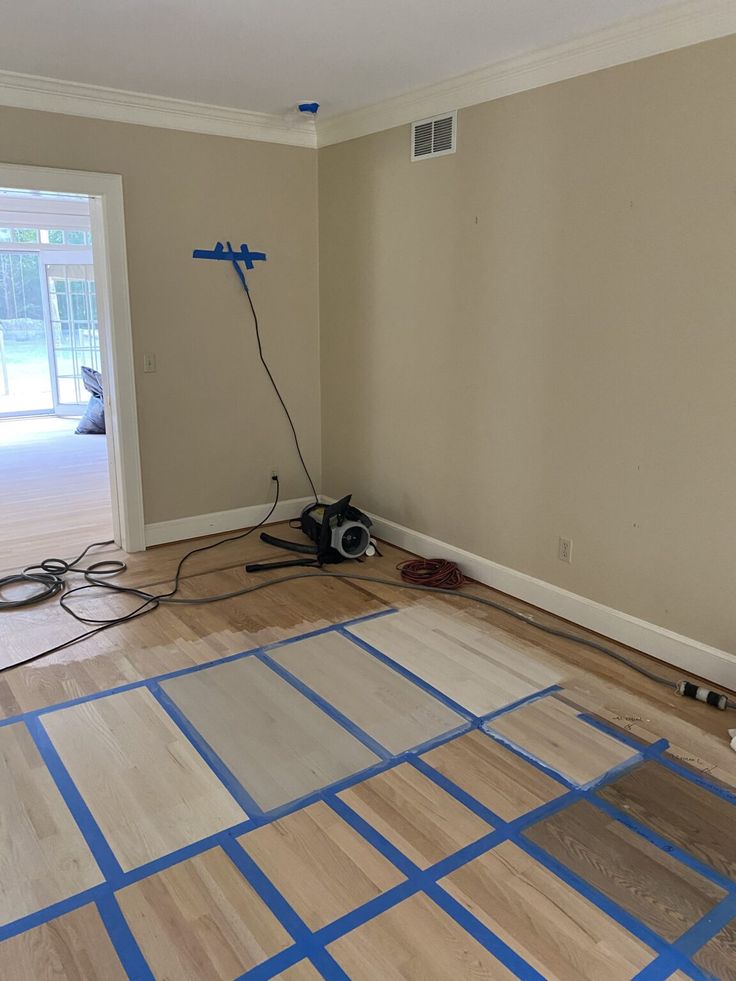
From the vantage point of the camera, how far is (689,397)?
3.01 meters

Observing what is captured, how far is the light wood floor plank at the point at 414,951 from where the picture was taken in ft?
5.78

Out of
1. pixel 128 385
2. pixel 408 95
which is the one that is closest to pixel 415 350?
pixel 408 95

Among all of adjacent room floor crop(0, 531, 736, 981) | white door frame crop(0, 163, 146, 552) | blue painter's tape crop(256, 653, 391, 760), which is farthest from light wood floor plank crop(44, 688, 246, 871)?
white door frame crop(0, 163, 146, 552)

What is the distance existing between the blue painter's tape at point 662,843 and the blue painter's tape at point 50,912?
1.48 metres

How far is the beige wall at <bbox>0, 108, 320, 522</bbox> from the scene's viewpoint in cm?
423

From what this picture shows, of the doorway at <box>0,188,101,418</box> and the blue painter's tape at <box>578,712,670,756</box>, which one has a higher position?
the doorway at <box>0,188,101,418</box>

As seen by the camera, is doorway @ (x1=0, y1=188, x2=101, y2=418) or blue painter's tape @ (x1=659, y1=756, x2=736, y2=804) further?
doorway @ (x1=0, y1=188, x2=101, y2=418)

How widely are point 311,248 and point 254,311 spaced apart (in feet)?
1.99

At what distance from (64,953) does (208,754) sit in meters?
0.83

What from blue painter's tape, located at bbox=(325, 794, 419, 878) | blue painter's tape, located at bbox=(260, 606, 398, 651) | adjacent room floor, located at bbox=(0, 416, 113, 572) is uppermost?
adjacent room floor, located at bbox=(0, 416, 113, 572)

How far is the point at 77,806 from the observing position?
2.32 m

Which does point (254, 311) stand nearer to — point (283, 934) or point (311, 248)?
point (311, 248)

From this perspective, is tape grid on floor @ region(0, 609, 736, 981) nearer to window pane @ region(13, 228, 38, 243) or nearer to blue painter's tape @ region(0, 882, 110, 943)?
blue painter's tape @ region(0, 882, 110, 943)

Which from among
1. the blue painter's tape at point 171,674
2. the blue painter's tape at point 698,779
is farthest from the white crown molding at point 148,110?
the blue painter's tape at point 698,779
